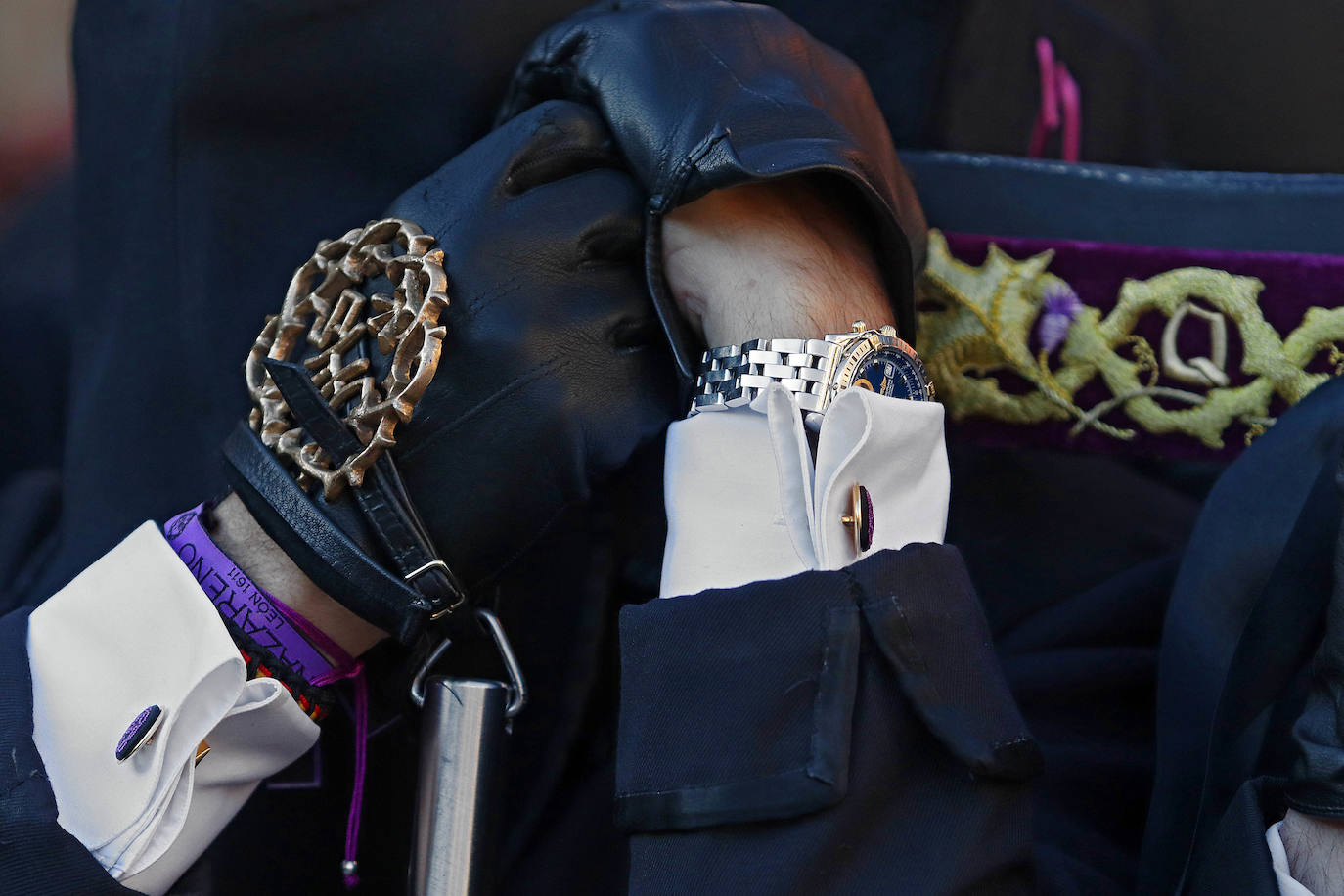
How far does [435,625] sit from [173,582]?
147 millimetres

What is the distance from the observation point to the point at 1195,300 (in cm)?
83

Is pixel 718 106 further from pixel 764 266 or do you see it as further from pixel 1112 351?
pixel 1112 351

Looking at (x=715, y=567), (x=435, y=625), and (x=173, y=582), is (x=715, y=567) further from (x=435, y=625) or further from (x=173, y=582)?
(x=173, y=582)

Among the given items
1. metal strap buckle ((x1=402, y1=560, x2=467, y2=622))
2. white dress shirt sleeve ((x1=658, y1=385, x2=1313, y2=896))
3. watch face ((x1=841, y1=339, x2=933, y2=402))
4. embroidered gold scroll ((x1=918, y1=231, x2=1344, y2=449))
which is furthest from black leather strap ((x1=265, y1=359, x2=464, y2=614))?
embroidered gold scroll ((x1=918, y1=231, x2=1344, y2=449))

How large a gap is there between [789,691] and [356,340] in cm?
31

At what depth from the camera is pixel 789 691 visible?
519 mm

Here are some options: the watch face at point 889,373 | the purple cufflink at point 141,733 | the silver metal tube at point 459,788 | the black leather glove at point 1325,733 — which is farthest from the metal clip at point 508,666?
the black leather glove at point 1325,733

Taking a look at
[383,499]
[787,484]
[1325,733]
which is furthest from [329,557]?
[1325,733]

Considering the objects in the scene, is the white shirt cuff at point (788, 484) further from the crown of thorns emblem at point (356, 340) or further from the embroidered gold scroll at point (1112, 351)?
the embroidered gold scroll at point (1112, 351)

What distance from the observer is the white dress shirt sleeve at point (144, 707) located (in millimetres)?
576

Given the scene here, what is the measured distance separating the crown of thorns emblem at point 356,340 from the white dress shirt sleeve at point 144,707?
0.10 meters

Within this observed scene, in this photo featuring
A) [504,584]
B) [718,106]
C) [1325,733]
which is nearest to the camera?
[1325,733]

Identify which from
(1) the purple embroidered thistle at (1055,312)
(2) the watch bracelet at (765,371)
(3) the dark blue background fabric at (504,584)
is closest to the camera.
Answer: (2) the watch bracelet at (765,371)

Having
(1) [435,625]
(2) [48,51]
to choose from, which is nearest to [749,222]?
(1) [435,625]
